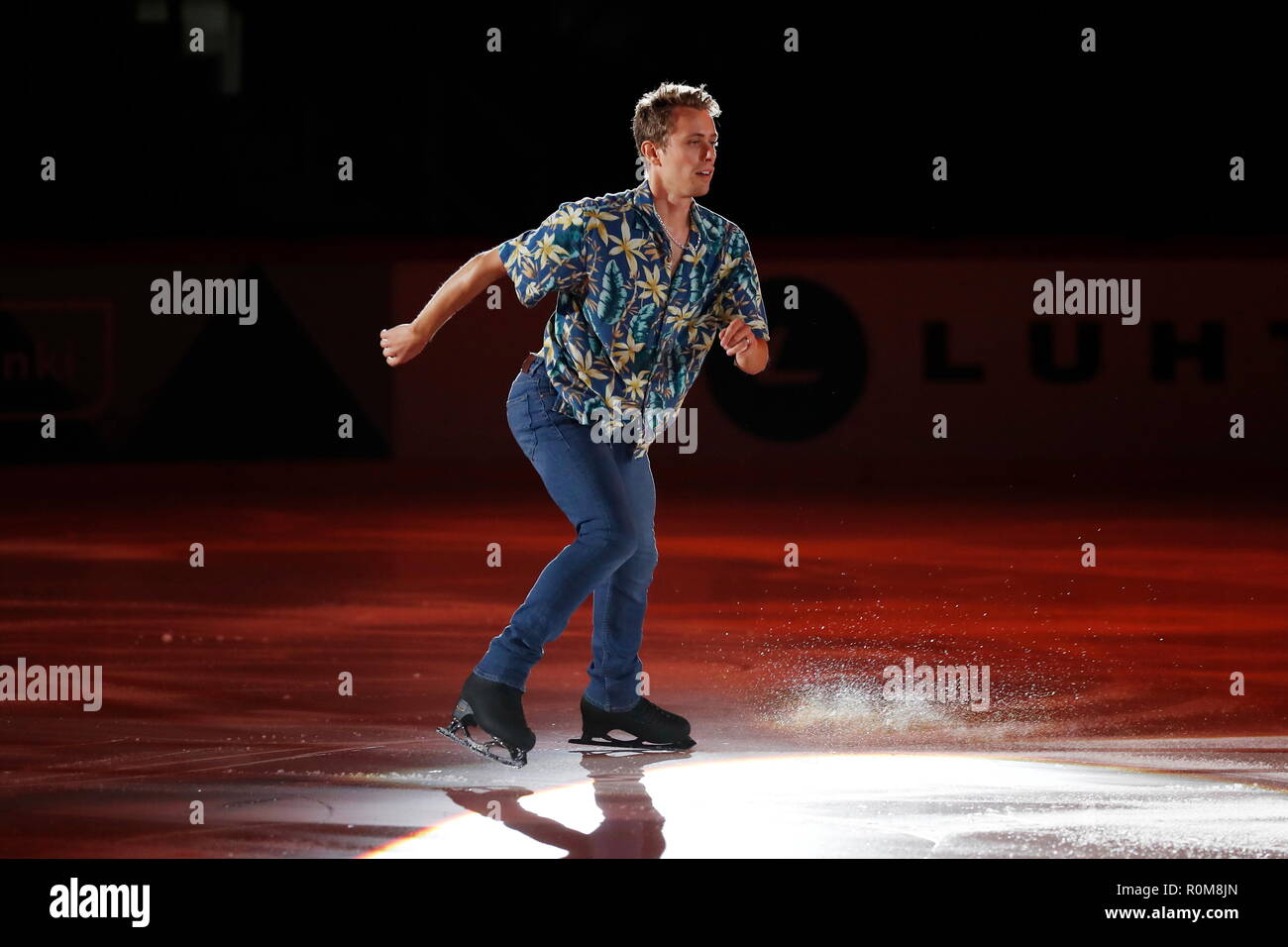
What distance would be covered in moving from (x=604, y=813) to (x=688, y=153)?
5.14 feet

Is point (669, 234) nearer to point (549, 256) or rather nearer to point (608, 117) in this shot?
point (549, 256)

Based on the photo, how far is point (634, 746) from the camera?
4.56 m

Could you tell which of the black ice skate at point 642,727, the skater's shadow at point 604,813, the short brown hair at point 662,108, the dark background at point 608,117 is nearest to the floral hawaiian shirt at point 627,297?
the short brown hair at point 662,108

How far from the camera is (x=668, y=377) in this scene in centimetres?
441

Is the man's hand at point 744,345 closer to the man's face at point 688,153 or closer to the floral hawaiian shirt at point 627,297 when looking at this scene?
the floral hawaiian shirt at point 627,297

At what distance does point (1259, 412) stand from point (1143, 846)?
11.7 metres

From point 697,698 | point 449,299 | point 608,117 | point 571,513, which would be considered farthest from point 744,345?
point 608,117

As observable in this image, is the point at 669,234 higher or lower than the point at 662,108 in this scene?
lower

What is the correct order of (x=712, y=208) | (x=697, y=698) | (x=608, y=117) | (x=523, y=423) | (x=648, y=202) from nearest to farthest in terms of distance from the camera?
1. (x=648, y=202)
2. (x=523, y=423)
3. (x=697, y=698)
4. (x=712, y=208)
5. (x=608, y=117)

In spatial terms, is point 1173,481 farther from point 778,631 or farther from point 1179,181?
point 778,631

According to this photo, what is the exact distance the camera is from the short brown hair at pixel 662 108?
422 cm

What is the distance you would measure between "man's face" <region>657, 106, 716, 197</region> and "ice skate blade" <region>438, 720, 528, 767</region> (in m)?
1.42

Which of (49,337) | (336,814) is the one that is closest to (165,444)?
(49,337)

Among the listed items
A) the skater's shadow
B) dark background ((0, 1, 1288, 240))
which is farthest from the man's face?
dark background ((0, 1, 1288, 240))
